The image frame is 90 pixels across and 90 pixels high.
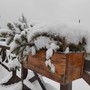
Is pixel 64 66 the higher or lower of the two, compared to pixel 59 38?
lower

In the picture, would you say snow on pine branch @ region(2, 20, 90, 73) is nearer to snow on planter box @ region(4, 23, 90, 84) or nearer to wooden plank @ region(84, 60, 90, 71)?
snow on planter box @ region(4, 23, 90, 84)

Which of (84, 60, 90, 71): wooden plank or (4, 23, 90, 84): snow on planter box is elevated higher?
(4, 23, 90, 84): snow on planter box

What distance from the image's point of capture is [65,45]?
1470mm

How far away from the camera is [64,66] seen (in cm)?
146

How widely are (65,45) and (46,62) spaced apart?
0.22 meters

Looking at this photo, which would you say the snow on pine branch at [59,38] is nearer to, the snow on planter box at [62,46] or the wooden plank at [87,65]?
the snow on planter box at [62,46]

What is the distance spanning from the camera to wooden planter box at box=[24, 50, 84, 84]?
4.81ft

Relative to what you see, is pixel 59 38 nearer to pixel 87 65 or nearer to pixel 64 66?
pixel 64 66

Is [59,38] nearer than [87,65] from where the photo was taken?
Yes

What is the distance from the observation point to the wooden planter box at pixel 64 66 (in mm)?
1465

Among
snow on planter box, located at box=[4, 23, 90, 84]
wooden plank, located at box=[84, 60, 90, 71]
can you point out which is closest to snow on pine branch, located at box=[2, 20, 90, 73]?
snow on planter box, located at box=[4, 23, 90, 84]

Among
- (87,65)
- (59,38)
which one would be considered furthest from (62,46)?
(87,65)

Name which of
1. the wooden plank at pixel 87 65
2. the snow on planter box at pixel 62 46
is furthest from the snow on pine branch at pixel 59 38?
the wooden plank at pixel 87 65

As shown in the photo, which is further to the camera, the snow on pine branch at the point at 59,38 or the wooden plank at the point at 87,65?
the wooden plank at the point at 87,65
